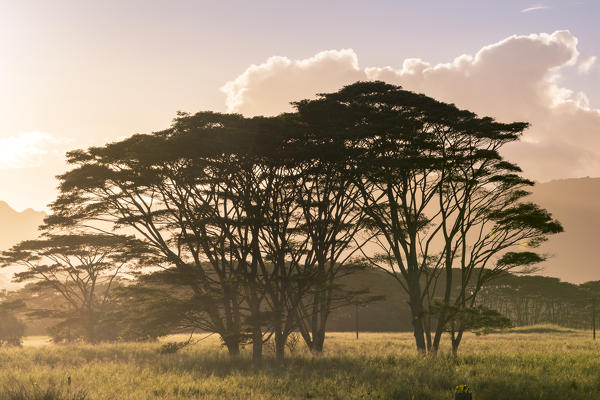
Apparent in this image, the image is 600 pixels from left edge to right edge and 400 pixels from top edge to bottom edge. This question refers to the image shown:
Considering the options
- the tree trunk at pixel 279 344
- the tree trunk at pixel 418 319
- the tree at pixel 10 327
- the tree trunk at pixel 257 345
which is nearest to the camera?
the tree trunk at pixel 257 345

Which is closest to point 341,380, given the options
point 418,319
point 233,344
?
point 418,319

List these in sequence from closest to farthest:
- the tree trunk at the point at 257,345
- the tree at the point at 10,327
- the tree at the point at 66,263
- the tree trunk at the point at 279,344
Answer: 1. the tree trunk at the point at 257,345
2. the tree trunk at the point at 279,344
3. the tree at the point at 66,263
4. the tree at the point at 10,327

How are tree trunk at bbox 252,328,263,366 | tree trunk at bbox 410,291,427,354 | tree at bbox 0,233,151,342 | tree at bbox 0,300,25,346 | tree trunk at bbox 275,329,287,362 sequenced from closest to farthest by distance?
tree trunk at bbox 252,328,263,366, tree trunk at bbox 275,329,287,362, tree trunk at bbox 410,291,427,354, tree at bbox 0,233,151,342, tree at bbox 0,300,25,346

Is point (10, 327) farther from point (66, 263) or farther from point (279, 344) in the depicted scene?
point (279, 344)

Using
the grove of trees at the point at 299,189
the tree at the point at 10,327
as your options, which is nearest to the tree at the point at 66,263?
the tree at the point at 10,327

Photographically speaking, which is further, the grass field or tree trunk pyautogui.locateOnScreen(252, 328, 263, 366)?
tree trunk pyautogui.locateOnScreen(252, 328, 263, 366)

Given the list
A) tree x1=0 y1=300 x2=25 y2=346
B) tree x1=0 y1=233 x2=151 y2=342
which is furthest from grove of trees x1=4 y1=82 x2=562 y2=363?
tree x1=0 y1=300 x2=25 y2=346

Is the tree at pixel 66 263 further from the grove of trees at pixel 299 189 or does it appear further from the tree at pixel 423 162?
the tree at pixel 423 162

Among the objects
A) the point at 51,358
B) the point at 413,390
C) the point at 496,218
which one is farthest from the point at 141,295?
the point at 496,218

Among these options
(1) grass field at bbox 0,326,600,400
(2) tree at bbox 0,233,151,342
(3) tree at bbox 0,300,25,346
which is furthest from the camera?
(3) tree at bbox 0,300,25,346

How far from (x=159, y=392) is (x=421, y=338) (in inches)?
540

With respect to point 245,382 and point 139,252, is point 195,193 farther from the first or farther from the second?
point 245,382

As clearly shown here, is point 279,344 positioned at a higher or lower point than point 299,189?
lower

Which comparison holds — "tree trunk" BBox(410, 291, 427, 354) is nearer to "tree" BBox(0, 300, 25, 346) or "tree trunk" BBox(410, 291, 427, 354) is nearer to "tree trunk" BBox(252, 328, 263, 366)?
"tree trunk" BBox(252, 328, 263, 366)
